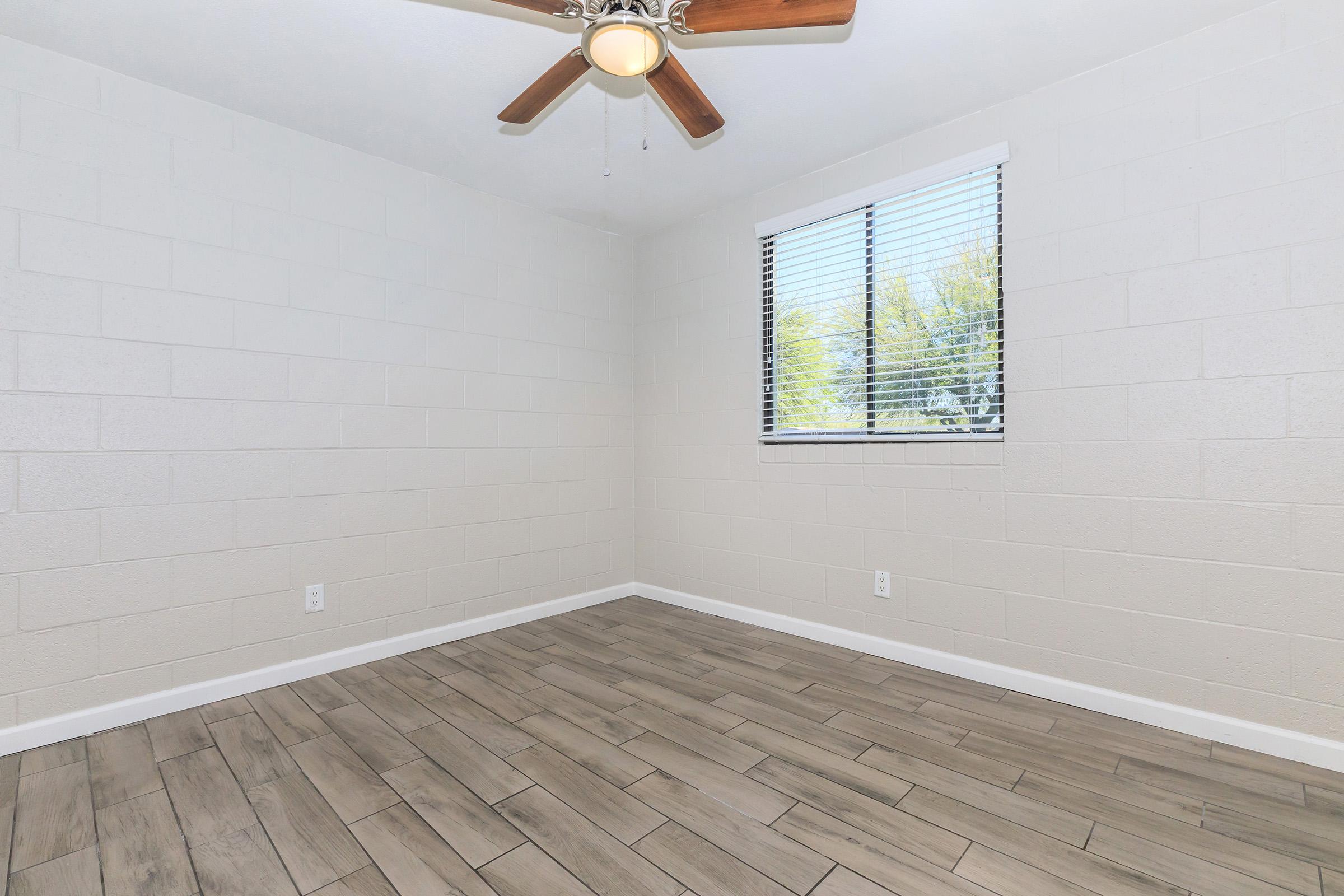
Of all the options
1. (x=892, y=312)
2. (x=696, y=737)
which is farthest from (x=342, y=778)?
(x=892, y=312)

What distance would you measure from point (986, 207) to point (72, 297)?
3753 mm

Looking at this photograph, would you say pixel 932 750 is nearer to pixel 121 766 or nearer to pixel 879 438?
pixel 879 438

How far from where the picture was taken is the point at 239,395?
107 inches

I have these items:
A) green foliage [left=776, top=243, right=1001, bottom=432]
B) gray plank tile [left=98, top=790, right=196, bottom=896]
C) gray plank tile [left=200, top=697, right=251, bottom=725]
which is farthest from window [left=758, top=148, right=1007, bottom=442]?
gray plank tile [left=98, top=790, right=196, bottom=896]

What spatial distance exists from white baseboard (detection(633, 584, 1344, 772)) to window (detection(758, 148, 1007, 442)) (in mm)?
1029

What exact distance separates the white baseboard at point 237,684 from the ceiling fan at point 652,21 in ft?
8.89

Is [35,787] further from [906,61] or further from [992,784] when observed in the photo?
[906,61]

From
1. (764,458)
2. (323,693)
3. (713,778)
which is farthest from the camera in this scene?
(764,458)

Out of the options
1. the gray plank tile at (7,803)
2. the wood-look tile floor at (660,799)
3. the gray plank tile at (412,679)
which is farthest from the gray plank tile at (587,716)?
the gray plank tile at (7,803)

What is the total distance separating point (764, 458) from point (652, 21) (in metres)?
2.36

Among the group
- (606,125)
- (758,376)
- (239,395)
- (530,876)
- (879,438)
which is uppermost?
(606,125)

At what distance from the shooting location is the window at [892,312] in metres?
2.81

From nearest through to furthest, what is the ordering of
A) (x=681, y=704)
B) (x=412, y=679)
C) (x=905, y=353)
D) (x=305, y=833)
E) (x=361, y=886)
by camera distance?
1. (x=361, y=886)
2. (x=305, y=833)
3. (x=681, y=704)
4. (x=412, y=679)
5. (x=905, y=353)

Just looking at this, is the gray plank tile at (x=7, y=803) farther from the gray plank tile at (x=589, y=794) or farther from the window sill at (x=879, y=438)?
the window sill at (x=879, y=438)
